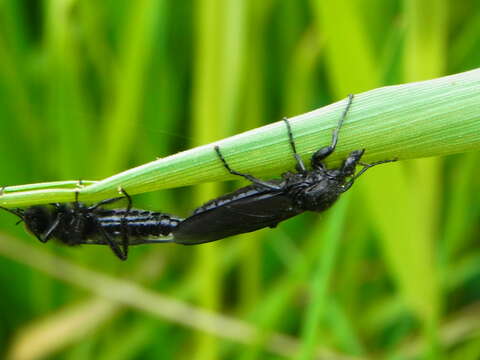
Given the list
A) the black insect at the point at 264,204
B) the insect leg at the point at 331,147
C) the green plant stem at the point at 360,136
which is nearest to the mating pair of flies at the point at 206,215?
the black insect at the point at 264,204

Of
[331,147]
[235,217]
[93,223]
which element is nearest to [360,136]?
[331,147]

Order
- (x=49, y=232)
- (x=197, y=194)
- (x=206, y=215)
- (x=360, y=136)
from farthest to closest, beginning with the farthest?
(x=197, y=194), (x=49, y=232), (x=206, y=215), (x=360, y=136)

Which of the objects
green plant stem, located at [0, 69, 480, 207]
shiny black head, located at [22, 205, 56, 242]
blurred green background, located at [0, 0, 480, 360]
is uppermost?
blurred green background, located at [0, 0, 480, 360]

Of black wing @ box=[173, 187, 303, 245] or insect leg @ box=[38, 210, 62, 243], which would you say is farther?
insect leg @ box=[38, 210, 62, 243]

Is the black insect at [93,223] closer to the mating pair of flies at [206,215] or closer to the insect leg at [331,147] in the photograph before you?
the mating pair of flies at [206,215]

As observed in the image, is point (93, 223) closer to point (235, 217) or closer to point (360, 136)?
point (235, 217)

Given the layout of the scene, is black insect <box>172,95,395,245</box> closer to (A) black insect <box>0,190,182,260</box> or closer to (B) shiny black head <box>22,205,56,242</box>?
(A) black insect <box>0,190,182,260</box>

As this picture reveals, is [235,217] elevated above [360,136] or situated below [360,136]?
above

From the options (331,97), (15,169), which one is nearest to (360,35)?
(331,97)

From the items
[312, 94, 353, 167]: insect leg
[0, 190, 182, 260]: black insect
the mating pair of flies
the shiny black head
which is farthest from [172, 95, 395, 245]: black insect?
the shiny black head
